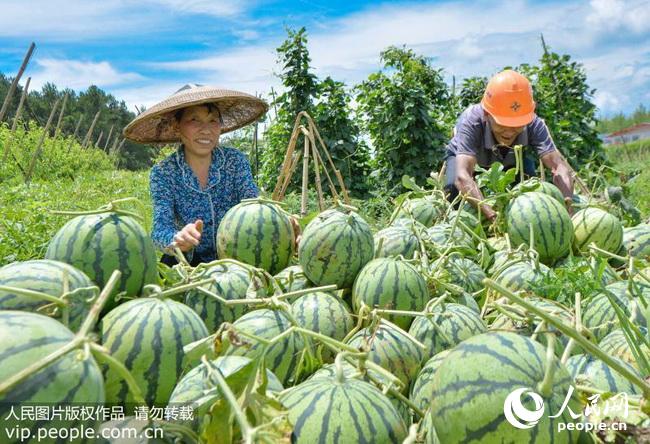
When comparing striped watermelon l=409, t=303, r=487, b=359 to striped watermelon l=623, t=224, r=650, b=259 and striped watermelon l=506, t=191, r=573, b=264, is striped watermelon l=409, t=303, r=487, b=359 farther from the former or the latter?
striped watermelon l=623, t=224, r=650, b=259

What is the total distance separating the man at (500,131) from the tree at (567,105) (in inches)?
194

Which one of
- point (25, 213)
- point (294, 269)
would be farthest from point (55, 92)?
point (294, 269)

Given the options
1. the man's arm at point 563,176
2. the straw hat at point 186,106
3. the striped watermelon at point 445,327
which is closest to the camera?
the striped watermelon at point 445,327

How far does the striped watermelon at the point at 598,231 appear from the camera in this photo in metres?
2.81

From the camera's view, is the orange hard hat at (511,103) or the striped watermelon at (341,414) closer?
the striped watermelon at (341,414)

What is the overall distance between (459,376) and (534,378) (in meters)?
0.13

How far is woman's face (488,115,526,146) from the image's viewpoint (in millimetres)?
4734

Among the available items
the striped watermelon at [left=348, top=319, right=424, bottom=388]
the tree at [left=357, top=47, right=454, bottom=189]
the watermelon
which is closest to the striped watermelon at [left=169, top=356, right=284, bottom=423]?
the striped watermelon at [left=348, top=319, right=424, bottom=388]

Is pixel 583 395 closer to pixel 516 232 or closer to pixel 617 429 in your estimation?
pixel 617 429

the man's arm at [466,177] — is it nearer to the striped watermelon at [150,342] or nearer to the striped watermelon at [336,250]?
the striped watermelon at [336,250]

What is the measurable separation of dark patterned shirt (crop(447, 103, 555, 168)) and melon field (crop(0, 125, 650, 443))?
1.92 metres

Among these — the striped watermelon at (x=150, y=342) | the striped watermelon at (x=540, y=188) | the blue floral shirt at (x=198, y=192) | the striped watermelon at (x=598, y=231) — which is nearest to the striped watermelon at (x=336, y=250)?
the striped watermelon at (x=150, y=342)

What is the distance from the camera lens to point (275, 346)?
1605 millimetres

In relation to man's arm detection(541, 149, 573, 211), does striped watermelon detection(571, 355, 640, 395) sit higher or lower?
lower
